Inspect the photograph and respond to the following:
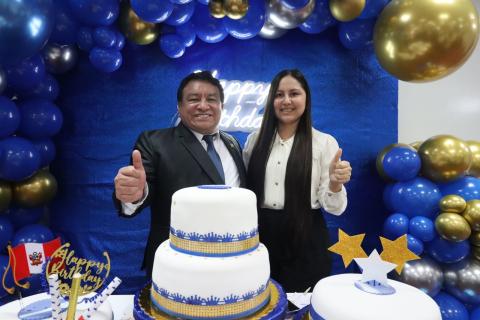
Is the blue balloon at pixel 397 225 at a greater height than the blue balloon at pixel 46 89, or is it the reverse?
the blue balloon at pixel 46 89

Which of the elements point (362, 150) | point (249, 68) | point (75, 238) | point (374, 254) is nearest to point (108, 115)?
point (75, 238)

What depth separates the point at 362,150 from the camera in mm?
3393

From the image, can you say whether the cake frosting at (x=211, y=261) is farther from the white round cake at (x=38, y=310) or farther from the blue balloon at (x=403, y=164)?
the blue balloon at (x=403, y=164)

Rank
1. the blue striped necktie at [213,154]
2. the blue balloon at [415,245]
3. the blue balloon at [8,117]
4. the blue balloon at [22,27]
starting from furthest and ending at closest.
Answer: the blue balloon at [415,245]
the blue balloon at [8,117]
the blue striped necktie at [213,154]
the blue balloon at [22,27]

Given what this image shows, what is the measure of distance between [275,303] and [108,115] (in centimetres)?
278

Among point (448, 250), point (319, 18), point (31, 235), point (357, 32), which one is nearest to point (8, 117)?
point (31, 235)

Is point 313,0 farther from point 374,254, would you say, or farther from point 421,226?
point 374,254

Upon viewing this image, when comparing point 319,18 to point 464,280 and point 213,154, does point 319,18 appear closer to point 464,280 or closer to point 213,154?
point 213,154

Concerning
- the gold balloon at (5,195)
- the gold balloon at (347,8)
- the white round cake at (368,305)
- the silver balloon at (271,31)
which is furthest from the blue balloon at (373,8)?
the gold balloon at (5,195)

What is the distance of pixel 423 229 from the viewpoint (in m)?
2.56

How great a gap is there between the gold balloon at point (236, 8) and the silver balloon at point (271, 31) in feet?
1.54

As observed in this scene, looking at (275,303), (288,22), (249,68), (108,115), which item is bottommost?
(275,303)

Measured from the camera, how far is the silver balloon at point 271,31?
10.0 feet

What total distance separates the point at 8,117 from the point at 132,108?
3.57ft
